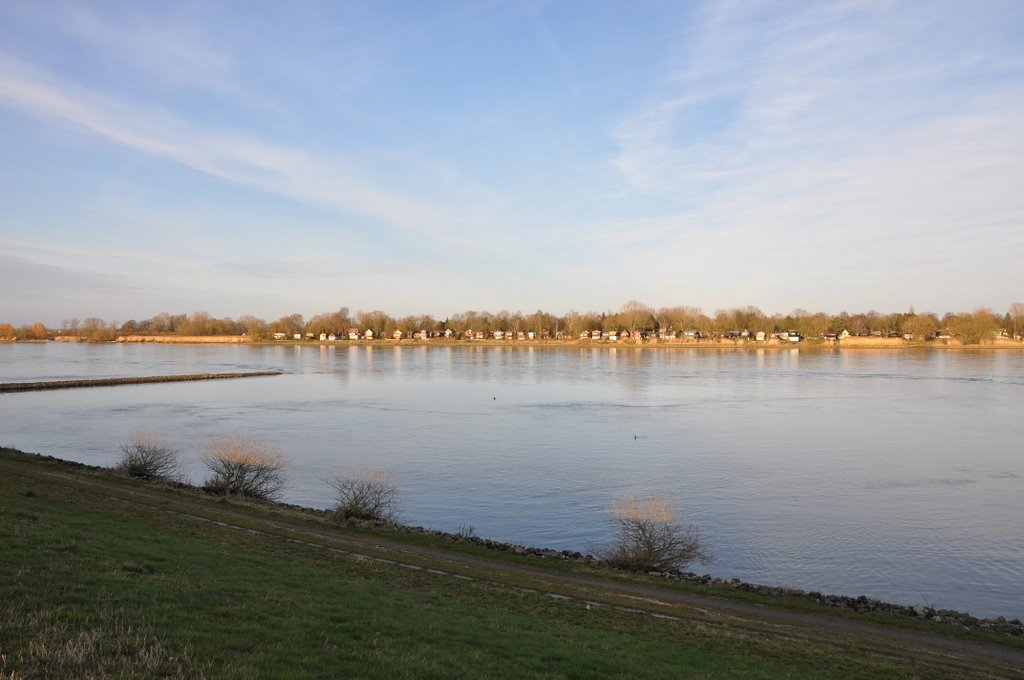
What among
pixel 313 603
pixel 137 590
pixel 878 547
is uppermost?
pixel 137 590

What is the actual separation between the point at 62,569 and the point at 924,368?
9680cm

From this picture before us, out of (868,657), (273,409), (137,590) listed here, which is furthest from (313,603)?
(273,409)

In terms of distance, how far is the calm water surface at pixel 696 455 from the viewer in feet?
56.5

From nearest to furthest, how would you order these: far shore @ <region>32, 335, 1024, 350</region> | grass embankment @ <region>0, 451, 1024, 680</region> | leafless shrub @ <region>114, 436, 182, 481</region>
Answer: grass embankment @ <region>0, 451, 1024, 680</region> < leafless shrub @ <region>114, 436, 182, 481</region> < far shore @ <region>32, 335, 1024, 350</region>

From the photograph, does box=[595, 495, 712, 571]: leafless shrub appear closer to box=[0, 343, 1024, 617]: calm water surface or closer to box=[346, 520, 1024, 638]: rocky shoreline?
box=[346, 520, 1024, 638]: rocky shoreline

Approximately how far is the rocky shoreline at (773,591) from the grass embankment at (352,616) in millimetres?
642

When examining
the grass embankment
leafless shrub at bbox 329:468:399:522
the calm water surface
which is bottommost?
the calm water surface

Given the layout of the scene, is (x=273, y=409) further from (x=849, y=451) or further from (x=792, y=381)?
(x=792, y=381)

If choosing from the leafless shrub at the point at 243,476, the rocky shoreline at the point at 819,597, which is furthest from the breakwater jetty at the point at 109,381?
the rocky shoreline at the point at 819,597

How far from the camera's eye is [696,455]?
99.3ft

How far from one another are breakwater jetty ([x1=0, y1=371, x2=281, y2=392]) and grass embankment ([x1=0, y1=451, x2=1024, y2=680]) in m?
53.9

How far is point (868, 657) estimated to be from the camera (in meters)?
9.68

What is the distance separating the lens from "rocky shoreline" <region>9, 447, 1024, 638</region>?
39.4ft

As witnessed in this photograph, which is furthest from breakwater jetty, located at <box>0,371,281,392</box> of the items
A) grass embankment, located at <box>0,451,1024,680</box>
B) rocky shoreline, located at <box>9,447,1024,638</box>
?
rocky shoreline, located at <box>9,447,1024,638</box>
